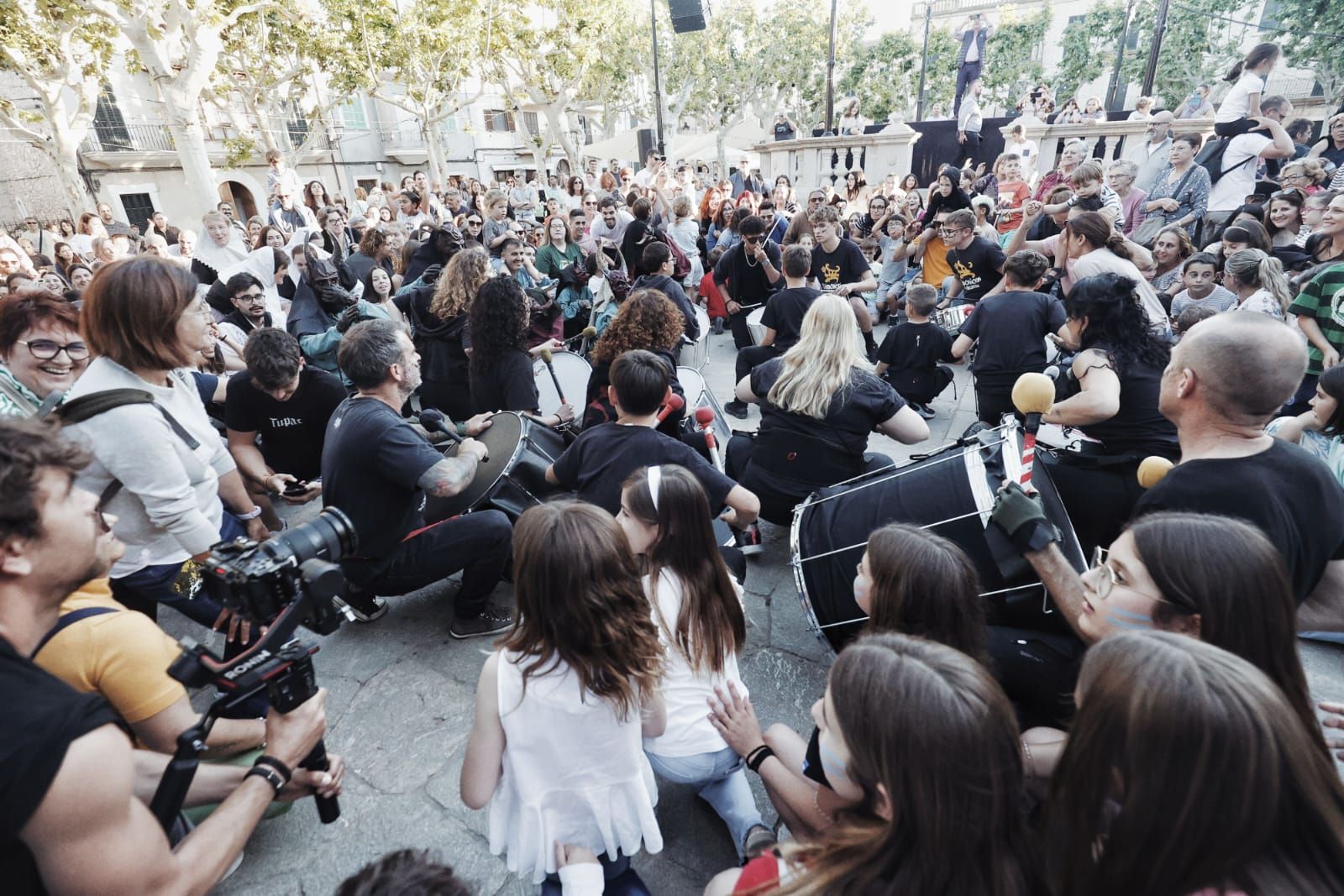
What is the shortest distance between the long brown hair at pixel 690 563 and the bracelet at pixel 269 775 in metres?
1.07

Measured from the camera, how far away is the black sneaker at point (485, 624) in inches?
128

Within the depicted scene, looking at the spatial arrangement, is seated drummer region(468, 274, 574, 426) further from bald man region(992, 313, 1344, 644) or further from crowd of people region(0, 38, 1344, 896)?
bald man region(992, 313, 1344, 644)

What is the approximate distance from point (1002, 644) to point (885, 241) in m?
7.27

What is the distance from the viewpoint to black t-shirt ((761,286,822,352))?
512cm

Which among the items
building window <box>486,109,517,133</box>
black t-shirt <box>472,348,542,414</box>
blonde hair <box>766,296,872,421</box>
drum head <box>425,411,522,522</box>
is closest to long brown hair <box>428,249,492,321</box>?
black t-shirt <box>472,348,542,414</box>

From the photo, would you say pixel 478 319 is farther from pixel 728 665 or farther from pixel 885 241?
pixel 885 241

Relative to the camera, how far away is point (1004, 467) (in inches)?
93.8

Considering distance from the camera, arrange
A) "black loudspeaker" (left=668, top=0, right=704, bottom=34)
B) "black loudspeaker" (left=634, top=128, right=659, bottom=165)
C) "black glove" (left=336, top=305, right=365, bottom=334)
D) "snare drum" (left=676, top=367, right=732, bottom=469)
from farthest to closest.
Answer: "black loudspeaker" (left=634, top=128, right=659, bottom=165)
"black loudspeaker" (left=668, top=0, right=704, bottom=34)
"black glove" (left=336, top=305, right=365, bottom=334)
"snare drum" (left=676, top=367, right=732, bottom=469)

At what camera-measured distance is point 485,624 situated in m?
3.30

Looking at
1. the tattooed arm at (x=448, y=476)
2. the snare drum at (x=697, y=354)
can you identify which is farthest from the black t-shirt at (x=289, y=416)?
the snare drum at (x=697, y=354)

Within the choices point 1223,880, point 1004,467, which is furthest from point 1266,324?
point 1223,880

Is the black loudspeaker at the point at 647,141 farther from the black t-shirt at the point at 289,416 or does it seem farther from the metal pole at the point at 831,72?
the black t-shirt at the point at 289,416

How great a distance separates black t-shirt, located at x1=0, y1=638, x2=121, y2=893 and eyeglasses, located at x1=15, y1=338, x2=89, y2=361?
235 cm

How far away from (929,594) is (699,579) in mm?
714
